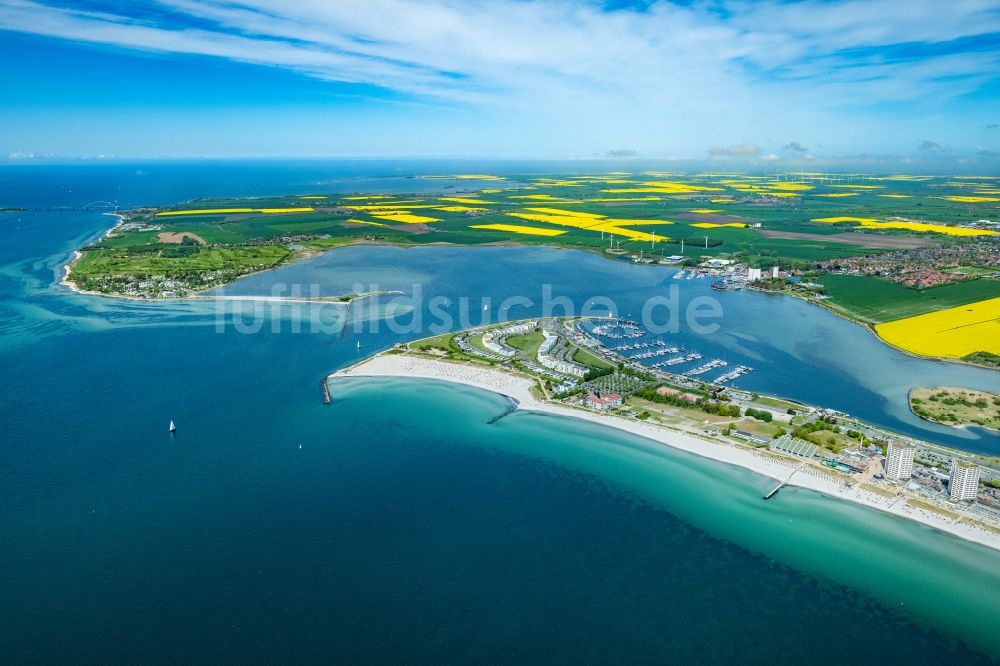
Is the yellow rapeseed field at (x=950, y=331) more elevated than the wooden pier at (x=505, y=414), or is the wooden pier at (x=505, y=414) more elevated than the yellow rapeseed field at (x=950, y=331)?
the yellow rapeseed field at (x=950, y=331)

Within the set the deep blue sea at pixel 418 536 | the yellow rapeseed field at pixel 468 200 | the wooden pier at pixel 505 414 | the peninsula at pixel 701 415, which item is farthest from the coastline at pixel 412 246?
the yellow rapeseed field at pixel 468 200

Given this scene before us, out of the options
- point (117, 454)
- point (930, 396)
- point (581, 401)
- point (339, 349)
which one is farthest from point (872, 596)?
point (339, 349)

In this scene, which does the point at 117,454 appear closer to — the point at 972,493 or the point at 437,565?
the point at 437,565

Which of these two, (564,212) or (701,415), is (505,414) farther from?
(564,212)

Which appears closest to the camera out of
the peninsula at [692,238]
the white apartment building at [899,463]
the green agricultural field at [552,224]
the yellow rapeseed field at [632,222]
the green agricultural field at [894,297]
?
the white apartment building at [899,463]

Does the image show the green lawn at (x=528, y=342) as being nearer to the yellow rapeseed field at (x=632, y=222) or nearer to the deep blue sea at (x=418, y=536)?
the deep blue sea at (x=418, y=536)

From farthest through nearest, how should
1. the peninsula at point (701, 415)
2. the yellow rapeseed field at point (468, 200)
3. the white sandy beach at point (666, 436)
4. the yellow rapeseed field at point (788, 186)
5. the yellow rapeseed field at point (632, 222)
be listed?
the yellow rapeseed field at point (788, 186) < the yellow rapeseed field at point (468, 200) < the yellow rapeseed field at point (632, 222) < the peninsula at point (701, 415) < the white sandy beach at point (666, 436)

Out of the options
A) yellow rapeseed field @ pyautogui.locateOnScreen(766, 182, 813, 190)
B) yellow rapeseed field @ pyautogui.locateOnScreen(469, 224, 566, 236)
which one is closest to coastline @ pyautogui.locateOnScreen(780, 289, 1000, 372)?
yellow rapeseed field @ pyautogui.locateOnScreen(469, 224, 566, 236)
